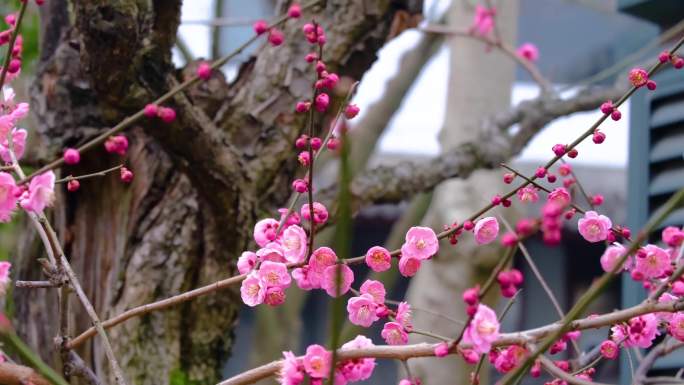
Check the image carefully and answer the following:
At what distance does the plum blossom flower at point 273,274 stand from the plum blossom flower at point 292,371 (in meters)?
0.09

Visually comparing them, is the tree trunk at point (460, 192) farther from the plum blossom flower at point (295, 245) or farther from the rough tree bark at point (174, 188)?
the plum blossom flower at point (295, 245)

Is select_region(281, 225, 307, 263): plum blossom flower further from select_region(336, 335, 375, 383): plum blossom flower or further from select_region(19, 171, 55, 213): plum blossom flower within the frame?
select_region(19, 171, 55, 213): plum blossom flower

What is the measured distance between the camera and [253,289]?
2.97 feet

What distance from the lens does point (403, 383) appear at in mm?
859

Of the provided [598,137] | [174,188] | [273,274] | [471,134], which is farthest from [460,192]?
[273,274]

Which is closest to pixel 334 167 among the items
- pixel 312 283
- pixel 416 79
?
pixel 416 79

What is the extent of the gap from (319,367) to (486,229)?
25 cm

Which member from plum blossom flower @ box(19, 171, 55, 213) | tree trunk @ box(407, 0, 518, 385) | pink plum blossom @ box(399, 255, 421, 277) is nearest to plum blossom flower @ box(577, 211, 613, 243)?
pink plum blossom @ box(399, 255, 421, 277)

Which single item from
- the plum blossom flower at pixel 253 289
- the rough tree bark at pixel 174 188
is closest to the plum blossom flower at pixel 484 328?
the plum blossom flower at pixel 253 289

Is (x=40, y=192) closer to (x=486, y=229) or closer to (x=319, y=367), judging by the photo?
(x=319, y=367)

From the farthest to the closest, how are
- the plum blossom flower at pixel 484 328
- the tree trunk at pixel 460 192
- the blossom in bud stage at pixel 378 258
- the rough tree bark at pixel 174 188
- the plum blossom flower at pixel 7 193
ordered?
1. the tree trunk at pixel 460 192
2. the rough tree bark at pixel 174 188
3. the blossom in bud stage at pixel 378 258
4. the plum blossom flower at pixel 7 193
5. the plum blossom flower at pixel 484 328

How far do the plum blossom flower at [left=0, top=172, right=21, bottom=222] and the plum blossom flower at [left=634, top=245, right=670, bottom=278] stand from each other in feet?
1.89

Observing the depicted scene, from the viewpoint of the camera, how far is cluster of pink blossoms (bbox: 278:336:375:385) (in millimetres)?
812

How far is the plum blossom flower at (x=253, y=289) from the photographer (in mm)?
896
